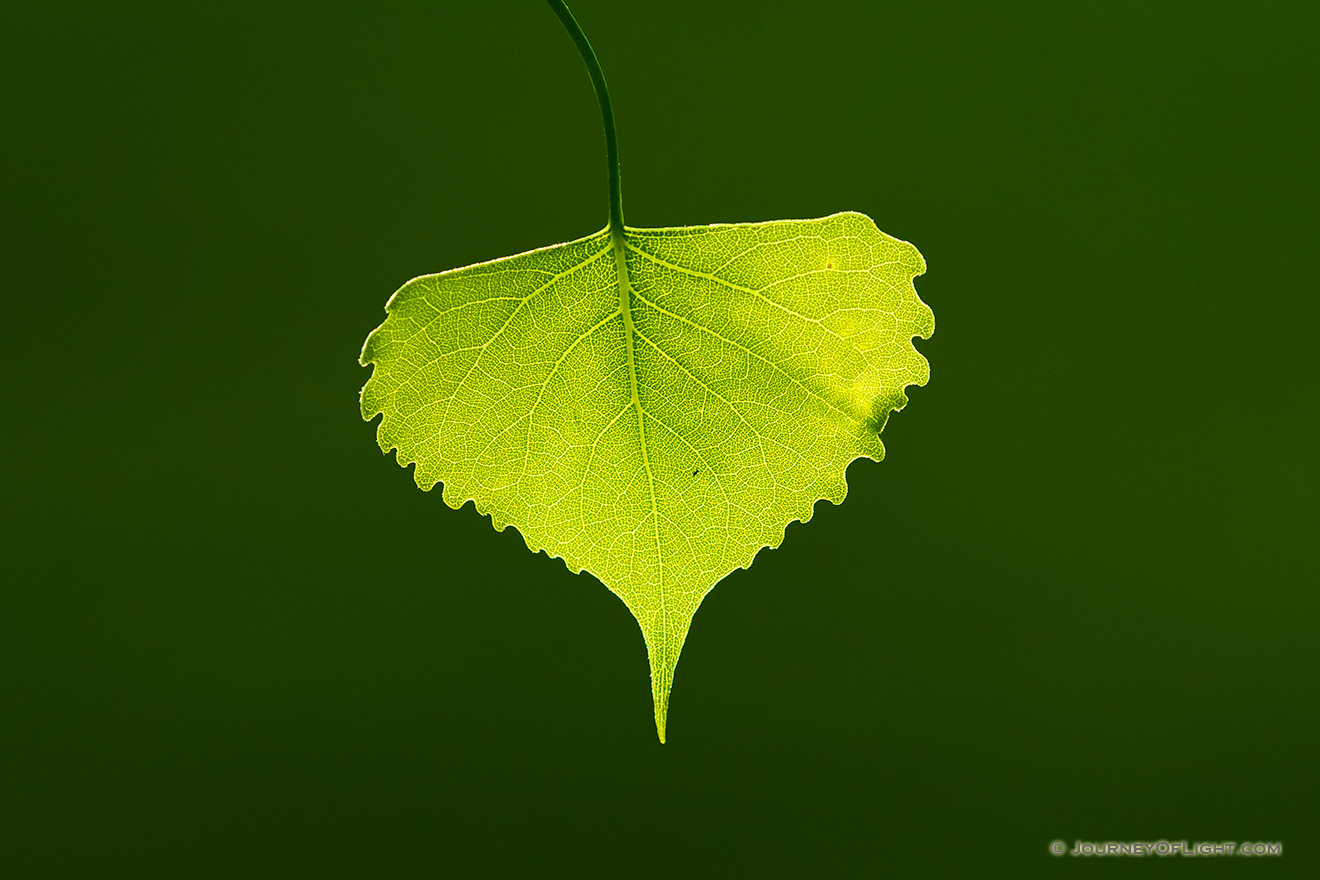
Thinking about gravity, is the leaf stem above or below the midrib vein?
above

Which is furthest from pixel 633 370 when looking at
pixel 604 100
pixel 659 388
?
pixel 604 100

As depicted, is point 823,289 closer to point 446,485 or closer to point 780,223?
point 780,223

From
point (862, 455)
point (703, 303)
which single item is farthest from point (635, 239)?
point (862, 455)

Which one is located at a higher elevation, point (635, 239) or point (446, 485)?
point (635, 239)

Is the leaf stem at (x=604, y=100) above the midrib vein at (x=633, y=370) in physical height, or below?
above

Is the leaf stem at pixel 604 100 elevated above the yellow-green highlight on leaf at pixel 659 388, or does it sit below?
above

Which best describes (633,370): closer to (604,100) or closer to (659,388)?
(659,388)
